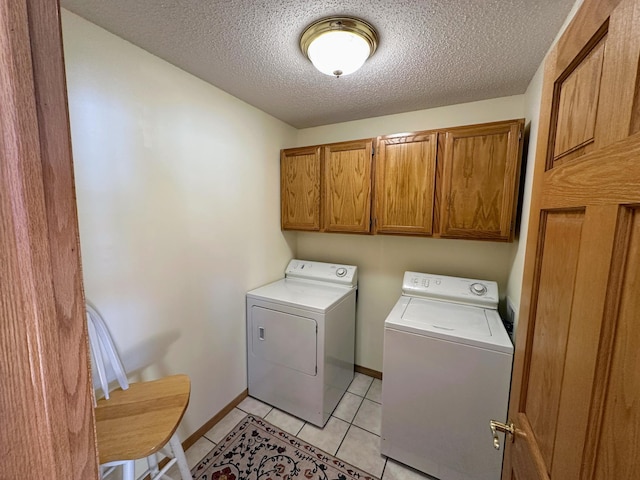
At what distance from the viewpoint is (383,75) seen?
1550 mm

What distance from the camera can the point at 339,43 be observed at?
1188mm

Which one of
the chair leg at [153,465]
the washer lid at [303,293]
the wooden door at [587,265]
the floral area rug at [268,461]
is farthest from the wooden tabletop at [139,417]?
the wooden door at [587,265]

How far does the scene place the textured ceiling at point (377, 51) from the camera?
1.06 metres

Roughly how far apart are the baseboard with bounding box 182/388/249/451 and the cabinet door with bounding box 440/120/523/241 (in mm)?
2070

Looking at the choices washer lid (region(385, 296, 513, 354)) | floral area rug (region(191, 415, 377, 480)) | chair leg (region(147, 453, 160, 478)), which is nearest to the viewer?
chair leg (region(147, 453, 160, 478))

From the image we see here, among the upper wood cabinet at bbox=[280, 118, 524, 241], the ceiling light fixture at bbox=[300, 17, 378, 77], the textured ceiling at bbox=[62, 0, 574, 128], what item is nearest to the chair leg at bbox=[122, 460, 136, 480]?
the upper wood cabinet at bbox=[280, 118, 524, 241]

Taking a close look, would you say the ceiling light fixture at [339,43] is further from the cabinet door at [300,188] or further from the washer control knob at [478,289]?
the washer control knob at [478,289]

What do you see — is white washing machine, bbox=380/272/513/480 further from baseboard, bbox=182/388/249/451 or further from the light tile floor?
baseboard, bbox=182/388/249/451

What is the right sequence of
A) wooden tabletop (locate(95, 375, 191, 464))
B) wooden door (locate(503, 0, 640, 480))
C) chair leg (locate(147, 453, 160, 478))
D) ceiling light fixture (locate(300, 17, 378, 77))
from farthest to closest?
chair leg (locate(147, 453, 160, 478)) → ceiling light fixture (locate(300, 17, 378, 77)) → wooden tabletop (locate(95, 375, 191, 464)) → wooden door (locate(503, 0, 640, 480))

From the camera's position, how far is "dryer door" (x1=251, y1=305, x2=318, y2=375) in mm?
1835

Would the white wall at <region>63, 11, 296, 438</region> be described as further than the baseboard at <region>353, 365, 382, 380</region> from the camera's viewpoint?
No

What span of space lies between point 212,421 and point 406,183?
224cm

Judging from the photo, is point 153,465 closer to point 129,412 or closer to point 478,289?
point 129,412

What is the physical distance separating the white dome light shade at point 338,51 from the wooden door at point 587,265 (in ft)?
2.60
